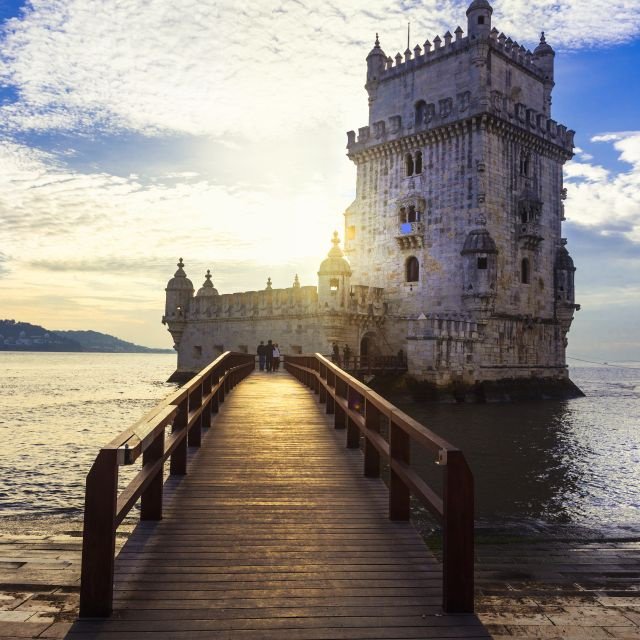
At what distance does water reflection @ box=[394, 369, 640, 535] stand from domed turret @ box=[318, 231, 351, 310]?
658 centimetres

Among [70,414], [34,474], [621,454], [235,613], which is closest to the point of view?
[235,613]

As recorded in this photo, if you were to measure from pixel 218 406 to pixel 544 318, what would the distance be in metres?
30.5

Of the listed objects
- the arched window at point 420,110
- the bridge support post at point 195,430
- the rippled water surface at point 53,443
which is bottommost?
the rippled water surface at point 53,443

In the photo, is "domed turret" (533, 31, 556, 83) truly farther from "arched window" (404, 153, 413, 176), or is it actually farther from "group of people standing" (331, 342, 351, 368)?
"group of people standing" (331, 342, 351, 368)

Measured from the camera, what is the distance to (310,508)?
22.1ft

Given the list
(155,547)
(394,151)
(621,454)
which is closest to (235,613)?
(155,547)

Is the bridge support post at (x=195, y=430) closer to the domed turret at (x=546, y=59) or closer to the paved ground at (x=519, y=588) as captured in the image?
the paved ground at (x=519, y=588)

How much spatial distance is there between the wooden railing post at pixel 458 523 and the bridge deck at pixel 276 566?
264 millimetres

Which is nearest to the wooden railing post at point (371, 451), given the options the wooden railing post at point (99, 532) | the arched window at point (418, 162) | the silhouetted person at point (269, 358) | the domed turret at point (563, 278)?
the wooden railing post at point (99, 532)

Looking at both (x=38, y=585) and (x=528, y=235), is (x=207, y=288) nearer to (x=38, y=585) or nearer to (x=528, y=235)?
(x=528, y=235)

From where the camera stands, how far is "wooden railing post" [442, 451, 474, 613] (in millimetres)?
4391

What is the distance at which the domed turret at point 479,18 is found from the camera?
35.8 metres

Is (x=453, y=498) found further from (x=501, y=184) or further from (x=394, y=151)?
(x=394, y=151)

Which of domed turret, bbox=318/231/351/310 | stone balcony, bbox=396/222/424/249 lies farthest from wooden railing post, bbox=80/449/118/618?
stone balcony, bbox=396/222/424/249
